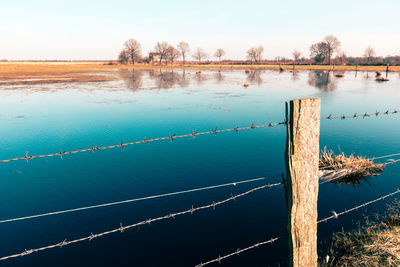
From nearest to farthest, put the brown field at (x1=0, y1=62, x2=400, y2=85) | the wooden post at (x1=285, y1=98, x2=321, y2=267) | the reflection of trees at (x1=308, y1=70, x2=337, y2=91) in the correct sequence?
1. the wooden post at (x1=285, y1=98, x2=321, y2=267)
2. the reflection of trees at (x1=308, y1=70, x2=337, y2=91)
3. the brown field at (x1=0, y1=62, x2=400, y2=85)

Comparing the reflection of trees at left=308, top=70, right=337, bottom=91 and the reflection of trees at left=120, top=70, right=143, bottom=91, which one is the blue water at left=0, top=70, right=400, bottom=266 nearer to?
the reflection of trees at left=308, top=70, right=337, bottom=91

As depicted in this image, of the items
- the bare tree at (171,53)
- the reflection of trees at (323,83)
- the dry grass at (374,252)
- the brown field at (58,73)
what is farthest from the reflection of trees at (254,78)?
the bare tree at (171,53)

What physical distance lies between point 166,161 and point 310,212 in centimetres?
849

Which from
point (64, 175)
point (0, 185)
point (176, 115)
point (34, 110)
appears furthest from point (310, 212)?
point (34, 110)

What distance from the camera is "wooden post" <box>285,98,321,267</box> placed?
290cm

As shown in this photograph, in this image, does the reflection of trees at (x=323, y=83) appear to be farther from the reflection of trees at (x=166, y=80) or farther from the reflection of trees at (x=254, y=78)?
the reflection of trees at (x=166, y=80)

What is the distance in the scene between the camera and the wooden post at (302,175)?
290 cm

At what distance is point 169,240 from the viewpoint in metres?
6.55

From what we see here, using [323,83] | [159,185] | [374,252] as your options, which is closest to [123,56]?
[323,83]

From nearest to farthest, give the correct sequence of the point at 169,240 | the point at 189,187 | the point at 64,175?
A: the point at 169,240 → the point at 189,187 → the point at 64,175

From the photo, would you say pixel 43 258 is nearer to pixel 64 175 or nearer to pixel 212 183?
pixel 64 175

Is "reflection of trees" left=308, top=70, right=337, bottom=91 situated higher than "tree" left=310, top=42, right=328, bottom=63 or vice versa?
"tree" left=310, top=42, right=328, bottom=63

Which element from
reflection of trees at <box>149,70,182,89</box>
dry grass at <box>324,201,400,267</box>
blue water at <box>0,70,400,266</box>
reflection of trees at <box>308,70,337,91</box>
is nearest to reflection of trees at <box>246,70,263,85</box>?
reflection of trees at <box>308,70,337,91</box>

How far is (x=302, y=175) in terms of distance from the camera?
10.0 ft
